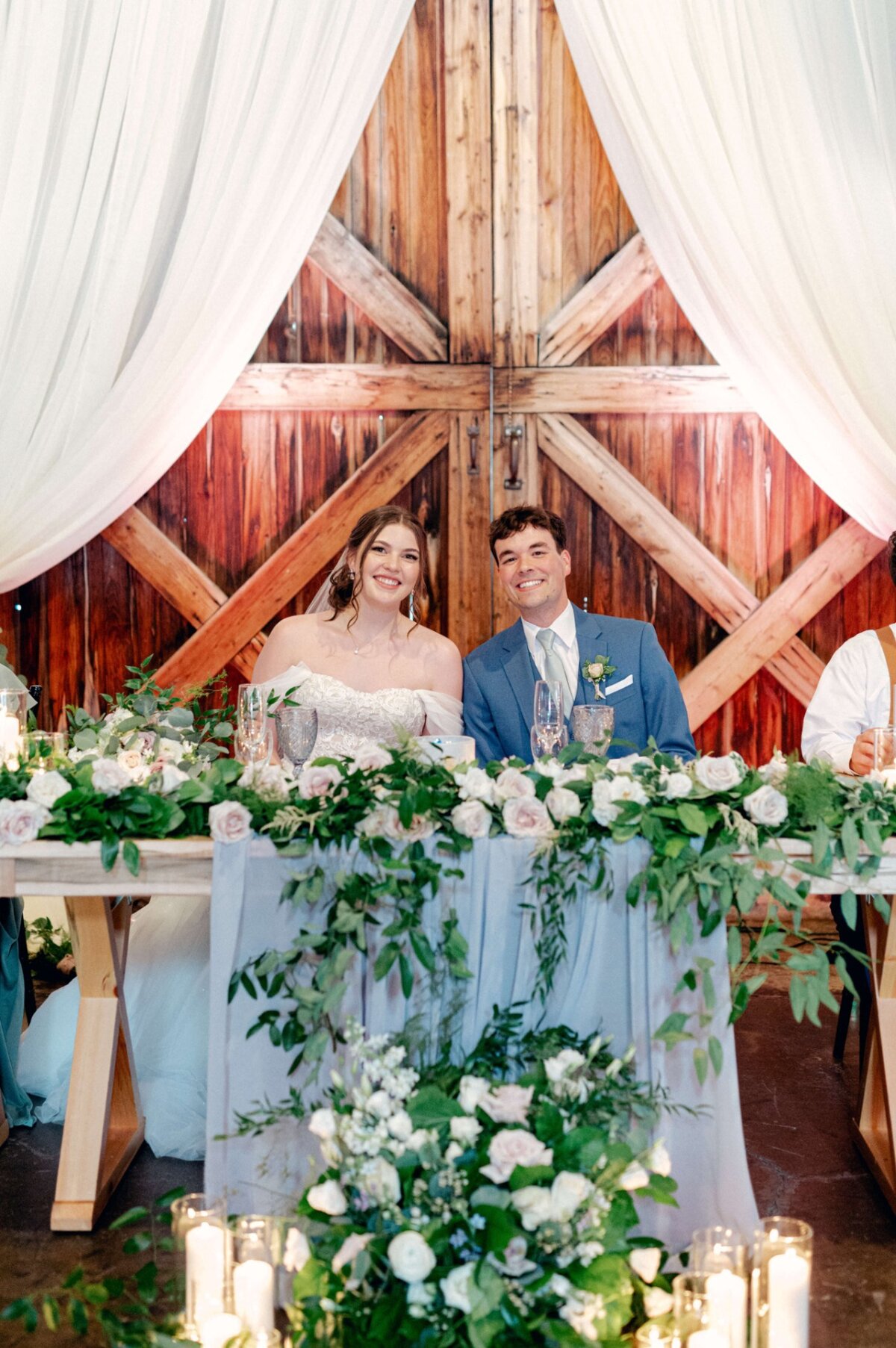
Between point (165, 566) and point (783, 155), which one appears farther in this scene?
point (165, 566)

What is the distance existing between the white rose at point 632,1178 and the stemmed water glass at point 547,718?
85 cm

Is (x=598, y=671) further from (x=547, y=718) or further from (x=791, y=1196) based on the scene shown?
(x=791, y=1196)

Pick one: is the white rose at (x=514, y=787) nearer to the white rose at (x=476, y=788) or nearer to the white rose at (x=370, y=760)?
the white rose at (x=476, y=788)

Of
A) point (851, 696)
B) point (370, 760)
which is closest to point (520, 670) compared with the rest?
point (851, 696)

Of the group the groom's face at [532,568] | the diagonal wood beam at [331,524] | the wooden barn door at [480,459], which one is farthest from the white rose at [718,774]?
the diagonal wood beam at [331,524]

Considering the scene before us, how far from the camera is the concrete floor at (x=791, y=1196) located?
7.25ft

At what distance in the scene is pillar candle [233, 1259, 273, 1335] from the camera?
185 cm

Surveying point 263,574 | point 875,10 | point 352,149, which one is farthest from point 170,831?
point 875,10

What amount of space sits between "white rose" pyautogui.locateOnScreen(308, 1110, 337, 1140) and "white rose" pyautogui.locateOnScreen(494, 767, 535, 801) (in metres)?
0.61

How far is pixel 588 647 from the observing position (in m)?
3.57

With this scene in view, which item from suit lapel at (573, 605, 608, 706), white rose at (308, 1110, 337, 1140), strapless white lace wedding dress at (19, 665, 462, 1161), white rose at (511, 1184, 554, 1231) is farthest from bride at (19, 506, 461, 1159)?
white rose at (511, 1184, 554, 1231)

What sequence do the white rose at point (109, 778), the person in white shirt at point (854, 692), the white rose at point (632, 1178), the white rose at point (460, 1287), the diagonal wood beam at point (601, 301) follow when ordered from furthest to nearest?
the diagonal wood beam at point (601, 301)
the person in white shirt at point (854, 692)
the white rose at point (109, 778)
the white rose at point (632, 1178)
the white rose at point (460, 1287)

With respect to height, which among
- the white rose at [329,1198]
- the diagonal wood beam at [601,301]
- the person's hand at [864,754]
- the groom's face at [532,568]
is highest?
the diagonal wood beam at [601,301]

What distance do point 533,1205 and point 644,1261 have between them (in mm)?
248
